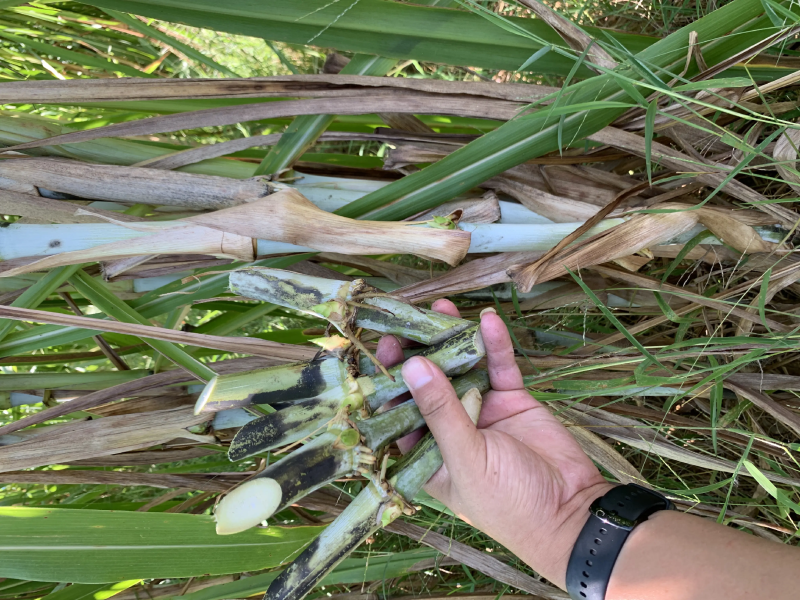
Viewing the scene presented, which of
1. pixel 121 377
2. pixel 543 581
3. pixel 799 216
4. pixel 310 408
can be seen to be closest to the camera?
pixel 310 408

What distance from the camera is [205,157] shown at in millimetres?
1093

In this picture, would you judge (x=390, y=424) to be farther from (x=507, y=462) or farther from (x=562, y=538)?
(x=562, y=538)

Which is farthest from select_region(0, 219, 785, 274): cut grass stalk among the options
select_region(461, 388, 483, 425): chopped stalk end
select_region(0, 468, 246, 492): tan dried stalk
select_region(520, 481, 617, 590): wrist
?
select_region(520, 481, 617, 590): wrist

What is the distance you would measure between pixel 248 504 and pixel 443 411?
0.30 meters

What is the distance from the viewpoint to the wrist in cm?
99

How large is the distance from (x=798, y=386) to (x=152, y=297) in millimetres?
1308

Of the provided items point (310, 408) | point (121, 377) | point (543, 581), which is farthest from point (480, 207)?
point (543, 581)

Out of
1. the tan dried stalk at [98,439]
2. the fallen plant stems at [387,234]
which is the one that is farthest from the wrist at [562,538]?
the tan dried stalk at [98,439]

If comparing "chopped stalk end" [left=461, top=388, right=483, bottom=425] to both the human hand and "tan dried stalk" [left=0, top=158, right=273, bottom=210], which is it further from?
"tan dried stalk" [left=0, top=158, right=273, bottom=210]

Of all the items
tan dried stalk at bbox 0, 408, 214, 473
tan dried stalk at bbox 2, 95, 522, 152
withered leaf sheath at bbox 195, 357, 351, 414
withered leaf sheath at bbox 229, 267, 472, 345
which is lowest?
tan dried stalk at bbox 0, 408, 214, 473

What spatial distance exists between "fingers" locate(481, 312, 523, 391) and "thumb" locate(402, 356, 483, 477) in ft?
0.42

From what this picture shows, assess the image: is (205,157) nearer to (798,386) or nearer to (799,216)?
(799,216)

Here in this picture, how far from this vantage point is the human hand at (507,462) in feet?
2.78

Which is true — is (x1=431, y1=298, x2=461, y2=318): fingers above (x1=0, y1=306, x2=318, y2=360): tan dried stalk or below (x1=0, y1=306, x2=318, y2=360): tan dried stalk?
above
